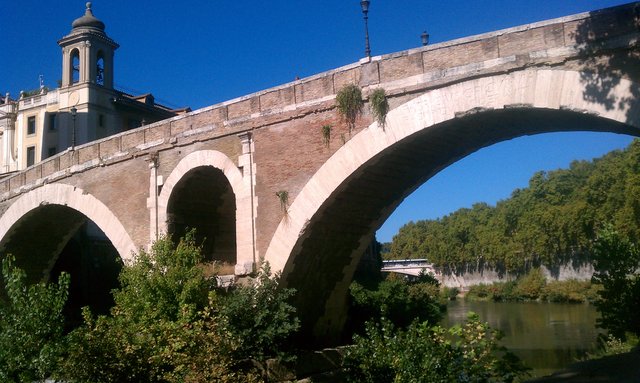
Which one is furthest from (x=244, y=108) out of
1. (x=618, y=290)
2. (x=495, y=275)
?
(x=495, y=275)

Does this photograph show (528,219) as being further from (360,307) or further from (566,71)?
(566,71)

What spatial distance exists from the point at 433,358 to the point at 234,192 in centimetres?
583

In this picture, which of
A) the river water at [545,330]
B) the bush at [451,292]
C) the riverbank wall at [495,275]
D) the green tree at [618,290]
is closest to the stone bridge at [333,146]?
the green tree at [618,290]

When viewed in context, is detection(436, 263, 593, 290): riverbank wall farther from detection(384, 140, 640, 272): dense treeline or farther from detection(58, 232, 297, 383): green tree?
detection(58, 232, 297, 383): green tree

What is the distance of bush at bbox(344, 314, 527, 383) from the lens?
8.38m

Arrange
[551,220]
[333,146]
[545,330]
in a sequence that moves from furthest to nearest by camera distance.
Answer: [551,220]
[545,330]
[333,146]

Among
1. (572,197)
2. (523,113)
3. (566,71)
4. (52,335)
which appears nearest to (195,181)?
(52,335)

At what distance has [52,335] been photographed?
8.90 meters

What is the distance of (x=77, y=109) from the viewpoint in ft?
100.0

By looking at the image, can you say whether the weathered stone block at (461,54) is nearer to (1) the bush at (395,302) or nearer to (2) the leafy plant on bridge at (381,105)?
(2) the leafy plant on bridge at (381,105)

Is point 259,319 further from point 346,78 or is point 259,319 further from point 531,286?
point 531,286

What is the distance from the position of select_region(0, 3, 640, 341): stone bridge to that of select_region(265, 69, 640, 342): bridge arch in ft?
0.09

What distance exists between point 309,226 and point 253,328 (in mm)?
2055

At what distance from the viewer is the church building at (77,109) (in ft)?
98.4
